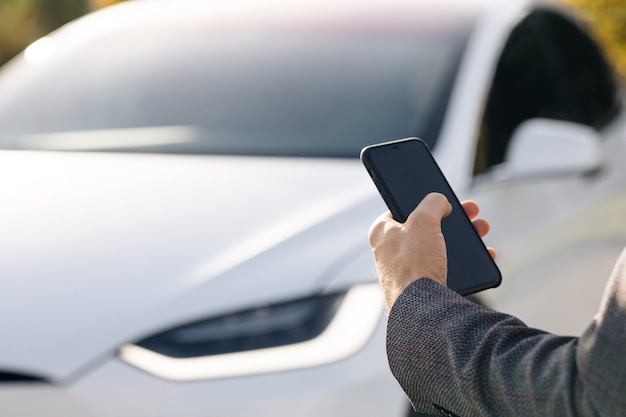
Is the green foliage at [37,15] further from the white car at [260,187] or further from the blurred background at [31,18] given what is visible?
the white car at [260,187]

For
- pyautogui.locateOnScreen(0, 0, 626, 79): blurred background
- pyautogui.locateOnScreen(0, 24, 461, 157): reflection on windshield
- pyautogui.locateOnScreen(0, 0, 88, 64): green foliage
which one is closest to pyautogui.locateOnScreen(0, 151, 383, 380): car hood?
pyautogui.locateOnScreen(0, 24, 461, 157): reflection on windshield

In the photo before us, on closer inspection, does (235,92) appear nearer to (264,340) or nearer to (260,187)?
(260,187)

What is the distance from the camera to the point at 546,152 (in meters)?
3.19

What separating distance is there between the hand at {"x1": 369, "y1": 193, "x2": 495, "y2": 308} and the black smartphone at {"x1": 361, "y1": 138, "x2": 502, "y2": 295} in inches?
2.8

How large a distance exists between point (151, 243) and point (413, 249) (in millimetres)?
1063

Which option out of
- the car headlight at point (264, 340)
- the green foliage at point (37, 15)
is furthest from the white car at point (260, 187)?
the green foliage at point (37, 15)

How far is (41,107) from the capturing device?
3.43 m

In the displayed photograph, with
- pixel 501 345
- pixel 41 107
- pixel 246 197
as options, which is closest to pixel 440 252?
pixel 501 345

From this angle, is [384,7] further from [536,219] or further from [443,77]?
Result: [536,219]

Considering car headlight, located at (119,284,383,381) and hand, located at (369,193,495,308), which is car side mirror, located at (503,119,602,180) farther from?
hand, located at (369,193,495,308)

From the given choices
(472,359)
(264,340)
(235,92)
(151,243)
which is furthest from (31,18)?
(472,359)

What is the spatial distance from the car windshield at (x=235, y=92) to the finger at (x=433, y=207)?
1.48 m

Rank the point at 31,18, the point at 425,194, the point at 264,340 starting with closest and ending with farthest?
the point at 425,194, the point at 264,340, the point at 31,18

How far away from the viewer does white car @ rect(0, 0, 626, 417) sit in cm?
217
